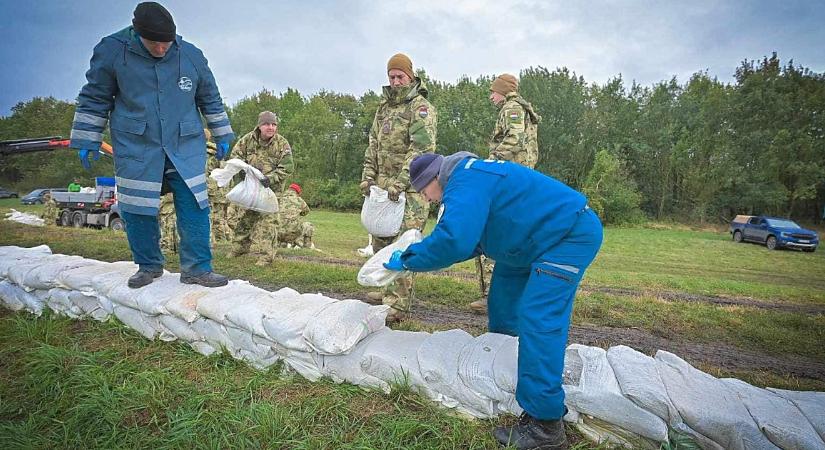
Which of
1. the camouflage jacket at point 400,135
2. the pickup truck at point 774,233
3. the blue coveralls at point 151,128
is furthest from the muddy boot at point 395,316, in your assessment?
the pickup truck at point 774,233

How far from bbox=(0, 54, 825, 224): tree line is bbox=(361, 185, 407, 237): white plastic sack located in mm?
23991

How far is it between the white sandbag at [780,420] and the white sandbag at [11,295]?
17.1ft

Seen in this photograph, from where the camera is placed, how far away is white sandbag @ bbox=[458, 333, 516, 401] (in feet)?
7.50

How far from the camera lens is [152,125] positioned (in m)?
3.27

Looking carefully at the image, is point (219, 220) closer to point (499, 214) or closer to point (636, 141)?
point (499, 214)

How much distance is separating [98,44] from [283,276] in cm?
318

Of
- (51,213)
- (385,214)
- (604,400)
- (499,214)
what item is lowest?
(51,213)

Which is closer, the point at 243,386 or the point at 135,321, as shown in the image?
the point at 243,386

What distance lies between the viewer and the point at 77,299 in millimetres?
Result: 3699

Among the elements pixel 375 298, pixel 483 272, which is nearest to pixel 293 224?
pixel 375 298

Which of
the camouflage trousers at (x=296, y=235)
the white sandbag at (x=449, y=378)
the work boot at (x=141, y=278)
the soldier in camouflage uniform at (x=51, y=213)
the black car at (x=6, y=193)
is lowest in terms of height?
the black car at (x=6, y=193)

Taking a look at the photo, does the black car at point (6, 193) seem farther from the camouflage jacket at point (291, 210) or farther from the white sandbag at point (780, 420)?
the white sandbag at point (780, 420)

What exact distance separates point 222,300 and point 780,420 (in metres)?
3.01

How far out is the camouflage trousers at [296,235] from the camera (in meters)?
10.3
